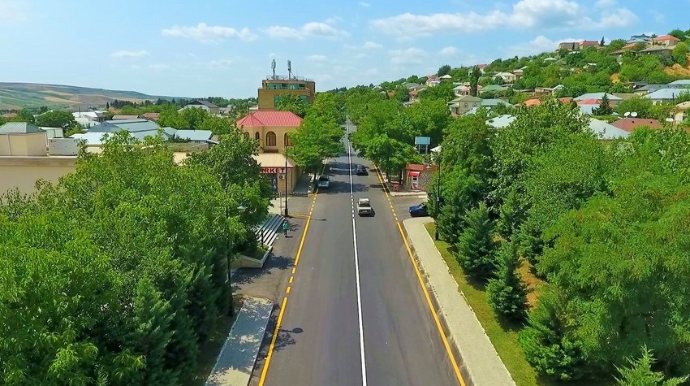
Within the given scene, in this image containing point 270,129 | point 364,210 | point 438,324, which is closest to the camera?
point 438,324

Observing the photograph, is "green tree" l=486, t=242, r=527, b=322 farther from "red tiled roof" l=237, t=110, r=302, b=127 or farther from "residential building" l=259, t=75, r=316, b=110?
"residential building" l=259, t=75, r=316, b=110

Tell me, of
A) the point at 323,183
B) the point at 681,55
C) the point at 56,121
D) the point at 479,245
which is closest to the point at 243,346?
the point at 479,245

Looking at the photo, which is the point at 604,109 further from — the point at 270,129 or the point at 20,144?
the point at 20,144

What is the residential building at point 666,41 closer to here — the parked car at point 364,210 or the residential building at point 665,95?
the residential building at point 665,95

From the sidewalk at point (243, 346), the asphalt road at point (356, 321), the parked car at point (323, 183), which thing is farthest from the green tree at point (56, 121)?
the sidewalk at point (243, 346)

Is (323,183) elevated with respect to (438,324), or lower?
elevated

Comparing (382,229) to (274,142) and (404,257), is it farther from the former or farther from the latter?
(274,142)

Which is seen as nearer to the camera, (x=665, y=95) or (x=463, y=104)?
(x=665, y=95)
